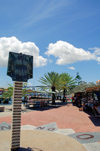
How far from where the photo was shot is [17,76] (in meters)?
5.56

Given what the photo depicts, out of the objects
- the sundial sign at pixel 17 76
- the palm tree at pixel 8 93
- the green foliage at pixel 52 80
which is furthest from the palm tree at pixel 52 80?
the sundial sign at pixel 17 76

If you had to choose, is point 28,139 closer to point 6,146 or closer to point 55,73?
point 6,146

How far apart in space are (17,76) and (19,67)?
44 cm

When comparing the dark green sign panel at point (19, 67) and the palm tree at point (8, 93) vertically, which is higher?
the dark green sign panel at point (19, 67)

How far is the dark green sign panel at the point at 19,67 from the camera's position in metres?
5.52

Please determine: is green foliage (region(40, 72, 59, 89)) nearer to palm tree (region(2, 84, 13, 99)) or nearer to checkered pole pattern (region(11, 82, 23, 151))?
palm tree (region(2, 84, 13, 99))

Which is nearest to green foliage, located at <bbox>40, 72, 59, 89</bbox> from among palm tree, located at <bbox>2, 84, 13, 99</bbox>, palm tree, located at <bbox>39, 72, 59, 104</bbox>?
palm tree, located at <bbox>39, 72, 59, 104</bbox>

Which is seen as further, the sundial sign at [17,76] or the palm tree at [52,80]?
the palm tree at [52,80]

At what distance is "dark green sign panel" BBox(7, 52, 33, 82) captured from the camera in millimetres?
5523

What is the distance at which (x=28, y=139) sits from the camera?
6.23 meters

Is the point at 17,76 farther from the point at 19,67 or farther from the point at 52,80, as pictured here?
the point at 52,80

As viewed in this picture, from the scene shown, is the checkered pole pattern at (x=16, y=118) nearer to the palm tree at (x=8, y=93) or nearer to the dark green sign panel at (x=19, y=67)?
the dark green sign panel at (x=19, y=67)

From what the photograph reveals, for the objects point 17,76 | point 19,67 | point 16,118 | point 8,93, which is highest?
point 19,67

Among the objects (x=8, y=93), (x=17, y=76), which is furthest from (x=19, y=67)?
(x=8, y=93)
